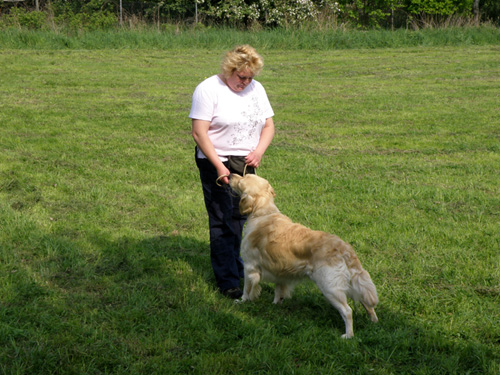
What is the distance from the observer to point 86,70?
16.0 meters

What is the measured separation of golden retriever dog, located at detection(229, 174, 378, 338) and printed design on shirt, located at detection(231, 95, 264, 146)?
0.31 m

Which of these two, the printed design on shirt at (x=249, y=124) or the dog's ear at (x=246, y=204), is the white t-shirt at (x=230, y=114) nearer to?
the printed design on shirt at (x=249, y=124)

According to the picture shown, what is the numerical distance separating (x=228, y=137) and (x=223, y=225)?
0.79 metres


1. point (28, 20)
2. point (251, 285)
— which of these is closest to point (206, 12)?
point (28, 20)

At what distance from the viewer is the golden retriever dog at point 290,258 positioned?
13.0 feet

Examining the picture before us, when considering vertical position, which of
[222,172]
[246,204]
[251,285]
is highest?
[222,172]

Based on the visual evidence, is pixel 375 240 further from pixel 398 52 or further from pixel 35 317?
pixel 398 52

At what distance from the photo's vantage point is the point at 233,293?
475 cm

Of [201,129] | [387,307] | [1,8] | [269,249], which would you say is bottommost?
[387,307]

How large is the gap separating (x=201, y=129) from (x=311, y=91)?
416 inches

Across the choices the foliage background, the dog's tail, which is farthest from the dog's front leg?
the foliage background

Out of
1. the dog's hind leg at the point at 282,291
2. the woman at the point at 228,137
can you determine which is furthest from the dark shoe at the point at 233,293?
the dog's hind leg at the point at 282,291

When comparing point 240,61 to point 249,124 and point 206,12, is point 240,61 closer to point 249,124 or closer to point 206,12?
point 249,124

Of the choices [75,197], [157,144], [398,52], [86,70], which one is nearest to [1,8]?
[86,70]
